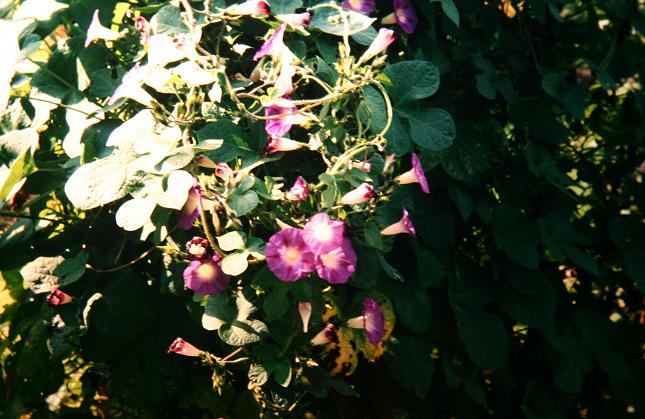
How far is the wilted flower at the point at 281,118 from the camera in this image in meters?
1.25

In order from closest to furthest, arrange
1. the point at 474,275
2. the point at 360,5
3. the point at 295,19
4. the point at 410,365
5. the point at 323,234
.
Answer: the point at 323,234 < the point at 295,19 < the point at 360,5 < the point at 410,365 < the point at 474,275

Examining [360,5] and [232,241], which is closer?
[232,241]

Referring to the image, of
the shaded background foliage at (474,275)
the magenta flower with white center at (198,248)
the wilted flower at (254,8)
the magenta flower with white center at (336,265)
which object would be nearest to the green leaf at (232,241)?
the magenta flower with white center at (198,248)

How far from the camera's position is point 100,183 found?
4.18 ft

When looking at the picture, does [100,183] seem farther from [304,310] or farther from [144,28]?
[304,310]

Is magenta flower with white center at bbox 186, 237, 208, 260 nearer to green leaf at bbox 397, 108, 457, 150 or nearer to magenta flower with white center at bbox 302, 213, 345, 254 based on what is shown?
magenta flower with white center at bbox 302, 213, 345, 254

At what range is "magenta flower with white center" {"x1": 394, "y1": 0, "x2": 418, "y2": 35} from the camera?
1.60 metres

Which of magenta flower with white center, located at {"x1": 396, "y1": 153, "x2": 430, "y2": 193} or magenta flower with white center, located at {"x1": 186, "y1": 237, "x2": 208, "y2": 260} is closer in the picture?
magenta flower with white center, located at {"x1": 186, "y1": 237, "x2": 208, "y2": 260}

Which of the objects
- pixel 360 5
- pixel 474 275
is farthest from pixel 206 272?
pixel 474 275

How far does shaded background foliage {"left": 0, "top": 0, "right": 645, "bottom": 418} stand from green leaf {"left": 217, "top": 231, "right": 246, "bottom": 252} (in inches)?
10.9

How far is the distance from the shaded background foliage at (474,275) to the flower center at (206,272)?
22 cm

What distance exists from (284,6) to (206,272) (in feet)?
1.84

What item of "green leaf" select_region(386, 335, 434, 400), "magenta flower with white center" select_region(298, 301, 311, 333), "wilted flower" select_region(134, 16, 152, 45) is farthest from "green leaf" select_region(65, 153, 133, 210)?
"green leaf" select_region(386, 335, 434, 400)

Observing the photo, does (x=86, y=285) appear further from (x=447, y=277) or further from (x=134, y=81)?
(x=447, y=277)
